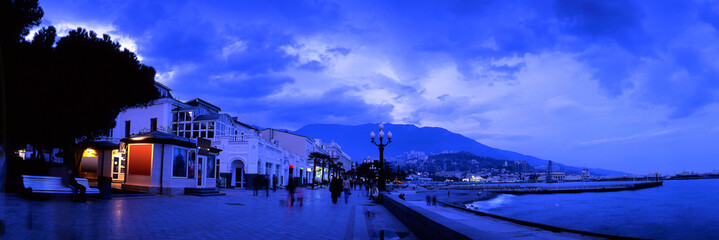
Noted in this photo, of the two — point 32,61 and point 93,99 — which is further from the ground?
point 32,61

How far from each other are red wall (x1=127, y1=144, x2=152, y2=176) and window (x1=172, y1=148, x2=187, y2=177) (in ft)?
3.69

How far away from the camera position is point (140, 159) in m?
21.0

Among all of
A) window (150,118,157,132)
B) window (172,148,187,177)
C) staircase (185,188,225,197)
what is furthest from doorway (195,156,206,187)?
window (150,118,157,132)

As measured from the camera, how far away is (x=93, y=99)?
720 inches

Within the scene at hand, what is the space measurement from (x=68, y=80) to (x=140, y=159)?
16.9ft

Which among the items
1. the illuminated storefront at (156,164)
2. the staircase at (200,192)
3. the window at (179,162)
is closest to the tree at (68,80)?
the illuminated storefront at (156,164)

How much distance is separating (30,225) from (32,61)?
Result: 12.8 meters

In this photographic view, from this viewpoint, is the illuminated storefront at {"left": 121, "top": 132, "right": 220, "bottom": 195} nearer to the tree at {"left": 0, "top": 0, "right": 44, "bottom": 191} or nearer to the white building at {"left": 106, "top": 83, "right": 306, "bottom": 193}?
the tree at {"left": 0, "top": 0, "right": 44, "bottom": 191}

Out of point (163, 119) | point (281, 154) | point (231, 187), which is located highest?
point (163, 119)

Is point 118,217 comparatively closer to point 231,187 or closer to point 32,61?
point 32,61

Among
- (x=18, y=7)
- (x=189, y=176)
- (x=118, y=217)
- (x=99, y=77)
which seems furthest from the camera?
(x=189, y=176)

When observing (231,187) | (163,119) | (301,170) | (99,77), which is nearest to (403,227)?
(99,77)

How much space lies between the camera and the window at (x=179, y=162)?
21.5m

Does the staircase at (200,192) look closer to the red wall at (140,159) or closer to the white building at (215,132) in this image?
the red wall at (140,159)
